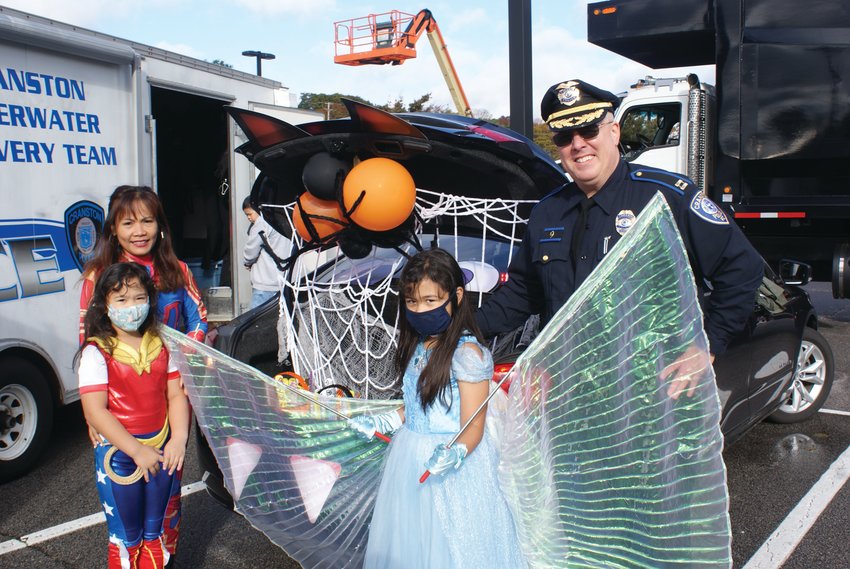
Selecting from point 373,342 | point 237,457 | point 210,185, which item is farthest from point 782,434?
point 210,185

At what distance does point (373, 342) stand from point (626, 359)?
181cm

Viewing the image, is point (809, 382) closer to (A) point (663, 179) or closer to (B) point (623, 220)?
(A) point (663, 179)

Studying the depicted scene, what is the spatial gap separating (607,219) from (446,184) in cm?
115

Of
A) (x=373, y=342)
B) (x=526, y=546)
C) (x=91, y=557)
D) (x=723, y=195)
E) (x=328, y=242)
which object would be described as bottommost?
(x=91, y=557)

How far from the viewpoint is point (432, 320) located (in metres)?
2.37

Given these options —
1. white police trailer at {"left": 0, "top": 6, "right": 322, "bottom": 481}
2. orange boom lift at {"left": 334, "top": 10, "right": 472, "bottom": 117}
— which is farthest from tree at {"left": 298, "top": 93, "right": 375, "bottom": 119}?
white police trailer at {"left": 0, "top": 6, "right": 322, "bottom": 481}

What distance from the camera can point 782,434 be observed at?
5.15 metres

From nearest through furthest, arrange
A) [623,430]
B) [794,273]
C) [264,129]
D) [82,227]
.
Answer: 1. [623,430]
2. [264,129]
3. [82,227]
4. [794,273]

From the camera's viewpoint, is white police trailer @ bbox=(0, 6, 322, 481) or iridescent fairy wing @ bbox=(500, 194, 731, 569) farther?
white police trailer @ bbox=(0, 6, 322, 481)

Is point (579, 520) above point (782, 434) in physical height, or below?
above

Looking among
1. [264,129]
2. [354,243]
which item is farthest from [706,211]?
[264,129]

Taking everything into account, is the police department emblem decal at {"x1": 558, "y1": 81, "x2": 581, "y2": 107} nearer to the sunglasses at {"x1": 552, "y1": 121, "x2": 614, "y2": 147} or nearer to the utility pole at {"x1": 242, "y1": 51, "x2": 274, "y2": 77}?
the sunglasses at {"x1": 552, "y1": 121, "x2": 614, "y2": 147}

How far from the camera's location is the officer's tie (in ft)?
8.62

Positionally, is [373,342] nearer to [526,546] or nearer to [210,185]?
[526,546]
